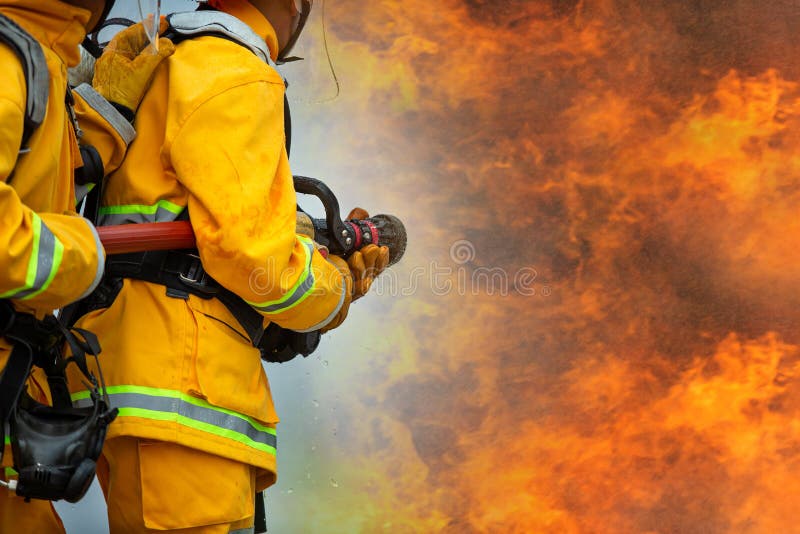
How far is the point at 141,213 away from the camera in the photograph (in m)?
2.56

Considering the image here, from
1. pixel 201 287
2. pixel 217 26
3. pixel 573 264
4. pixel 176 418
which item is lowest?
pixel 176 418

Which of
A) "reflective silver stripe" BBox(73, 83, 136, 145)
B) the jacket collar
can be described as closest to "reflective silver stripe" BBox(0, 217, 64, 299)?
"reflective silver stripe" BBox(73, 83, 136, 145)

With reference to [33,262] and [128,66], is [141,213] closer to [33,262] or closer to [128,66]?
[128,66]

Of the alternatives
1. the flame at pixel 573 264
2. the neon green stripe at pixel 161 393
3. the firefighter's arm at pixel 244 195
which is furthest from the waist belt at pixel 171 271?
the flame at pixel 573 264

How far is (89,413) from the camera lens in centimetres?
222

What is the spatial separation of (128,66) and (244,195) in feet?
1.68

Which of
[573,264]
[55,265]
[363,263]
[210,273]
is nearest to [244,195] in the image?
[210,273]

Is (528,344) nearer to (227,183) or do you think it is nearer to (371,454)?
(371,454)

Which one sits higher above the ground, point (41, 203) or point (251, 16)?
point (251, 16)

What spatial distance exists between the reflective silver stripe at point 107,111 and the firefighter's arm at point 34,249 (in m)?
0.50

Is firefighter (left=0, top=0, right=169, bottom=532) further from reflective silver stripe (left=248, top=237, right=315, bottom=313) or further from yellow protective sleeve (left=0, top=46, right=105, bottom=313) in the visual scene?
reflective silver stripe (left=248, top=237, right=315, bottom=313)

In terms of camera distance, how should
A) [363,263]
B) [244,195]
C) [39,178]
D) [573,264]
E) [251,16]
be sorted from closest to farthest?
[39,178] → [244,195] → [251,16] → [363,263] → [573,264]

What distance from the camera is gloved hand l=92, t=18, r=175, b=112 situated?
2.57 m

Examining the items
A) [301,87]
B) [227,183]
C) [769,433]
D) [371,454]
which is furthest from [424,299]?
[227,183]
